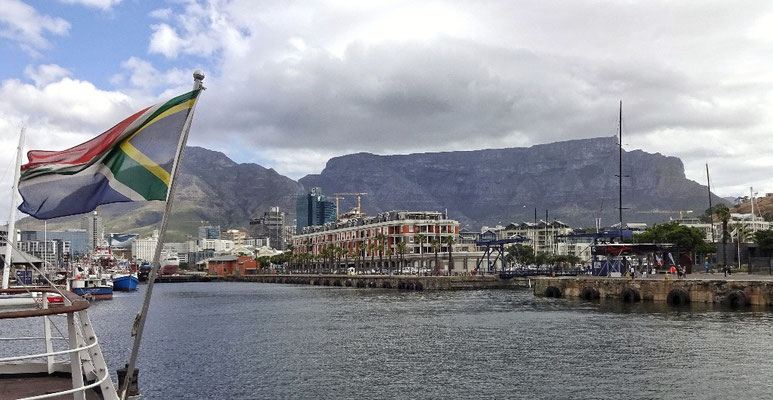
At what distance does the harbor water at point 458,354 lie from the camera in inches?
1309

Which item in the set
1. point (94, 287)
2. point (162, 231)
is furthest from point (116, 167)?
point (94, 287)

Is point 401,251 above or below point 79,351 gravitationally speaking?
below

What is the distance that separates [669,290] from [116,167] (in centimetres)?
7883

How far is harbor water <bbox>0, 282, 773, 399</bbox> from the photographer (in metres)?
33.2

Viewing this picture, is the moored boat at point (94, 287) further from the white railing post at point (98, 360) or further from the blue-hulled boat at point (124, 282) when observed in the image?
the white railing post at point (98, 360)

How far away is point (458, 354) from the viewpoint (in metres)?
44.1

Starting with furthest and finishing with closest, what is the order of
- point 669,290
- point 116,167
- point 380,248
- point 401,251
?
point 380,248 < point 401,251 < point 669,290 < point 116,167

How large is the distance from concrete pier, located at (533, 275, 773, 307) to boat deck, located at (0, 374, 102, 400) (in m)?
71.7

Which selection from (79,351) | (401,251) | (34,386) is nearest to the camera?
(79,351)

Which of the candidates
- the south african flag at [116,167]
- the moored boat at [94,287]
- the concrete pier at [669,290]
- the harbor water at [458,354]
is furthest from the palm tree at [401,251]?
the south african flag at [116,167]

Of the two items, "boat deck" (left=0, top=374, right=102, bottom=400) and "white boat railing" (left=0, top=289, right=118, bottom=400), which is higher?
"white boat railing" (left=0, top=289, right=118, bottom=400)

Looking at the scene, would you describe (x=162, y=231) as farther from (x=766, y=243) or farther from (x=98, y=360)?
(x=766, y=243)

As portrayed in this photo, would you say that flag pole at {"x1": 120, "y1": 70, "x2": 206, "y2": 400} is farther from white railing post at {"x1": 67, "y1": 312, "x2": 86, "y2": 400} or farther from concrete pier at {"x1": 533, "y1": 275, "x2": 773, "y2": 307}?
concrete pier at {"x1": 533, "y1": 275, "x2": 773, "y2": 307}

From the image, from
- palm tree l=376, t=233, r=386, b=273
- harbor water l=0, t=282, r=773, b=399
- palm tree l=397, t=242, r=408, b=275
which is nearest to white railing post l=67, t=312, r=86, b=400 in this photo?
harbor water l=0, t=282, r=773, b=399
